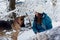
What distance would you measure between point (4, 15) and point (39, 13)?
4793 millimetres

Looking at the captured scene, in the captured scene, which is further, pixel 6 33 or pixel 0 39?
pixel 6 33

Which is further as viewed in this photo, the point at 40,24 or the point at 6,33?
the point at 6,33

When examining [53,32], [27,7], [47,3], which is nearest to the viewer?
[53,32]

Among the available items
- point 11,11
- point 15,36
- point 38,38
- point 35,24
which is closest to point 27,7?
point 11,11

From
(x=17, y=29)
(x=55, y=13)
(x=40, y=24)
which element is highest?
(x=40, y=24)

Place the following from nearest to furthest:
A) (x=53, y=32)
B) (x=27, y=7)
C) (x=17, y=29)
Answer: (x=53, y=32)
(x=17, y=29)
(x=27, y=7)

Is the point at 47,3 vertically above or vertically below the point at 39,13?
below

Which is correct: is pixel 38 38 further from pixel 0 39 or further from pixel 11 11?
pixel 11 11

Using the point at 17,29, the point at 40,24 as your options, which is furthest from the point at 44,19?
the point at 17,29

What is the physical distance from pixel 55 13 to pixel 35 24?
4.85 metres

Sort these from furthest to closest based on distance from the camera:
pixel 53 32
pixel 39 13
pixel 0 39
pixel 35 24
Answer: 1. pixel 0 39
2. pixel 35 24
3. pixel 39 13
4. pixel 53 32

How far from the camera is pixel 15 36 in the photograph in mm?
5141

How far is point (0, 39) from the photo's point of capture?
5934 mm

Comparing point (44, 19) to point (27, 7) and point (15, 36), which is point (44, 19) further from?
point (27, 7)
